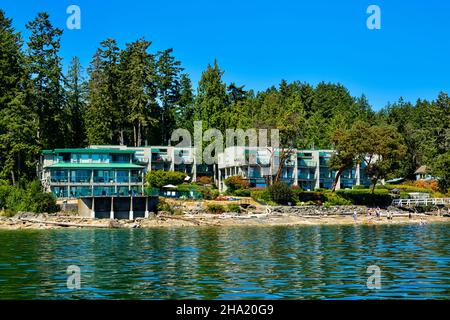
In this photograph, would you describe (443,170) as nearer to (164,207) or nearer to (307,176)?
(307,176)

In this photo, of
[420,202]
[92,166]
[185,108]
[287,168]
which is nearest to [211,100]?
[185,108]

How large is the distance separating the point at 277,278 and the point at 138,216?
52.0 m

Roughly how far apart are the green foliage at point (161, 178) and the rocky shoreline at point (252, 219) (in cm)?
1218

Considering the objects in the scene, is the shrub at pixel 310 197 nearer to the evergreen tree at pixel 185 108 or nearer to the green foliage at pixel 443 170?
the green foliage at pixel 443 170

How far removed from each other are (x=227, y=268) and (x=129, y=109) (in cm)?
7534

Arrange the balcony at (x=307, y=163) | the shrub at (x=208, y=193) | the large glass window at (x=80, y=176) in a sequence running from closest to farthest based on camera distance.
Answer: the large glass window at (x=80, y=176), the shrub at (x=208, y=193), the balcony at (x=307, y=163)

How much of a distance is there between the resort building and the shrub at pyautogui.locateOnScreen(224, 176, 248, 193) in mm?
4260

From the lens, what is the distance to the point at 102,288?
76.5ft

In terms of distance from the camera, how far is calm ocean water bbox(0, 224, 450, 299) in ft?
72.4

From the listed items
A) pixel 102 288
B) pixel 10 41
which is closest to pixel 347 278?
pixel 102 288

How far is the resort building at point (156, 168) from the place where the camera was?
8050 cm

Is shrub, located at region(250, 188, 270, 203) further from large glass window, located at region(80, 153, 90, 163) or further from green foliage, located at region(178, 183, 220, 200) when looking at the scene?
large glass window, located at region(80, 153, 90, 163)

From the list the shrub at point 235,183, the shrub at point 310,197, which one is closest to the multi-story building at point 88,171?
the shrub at point 235,183
